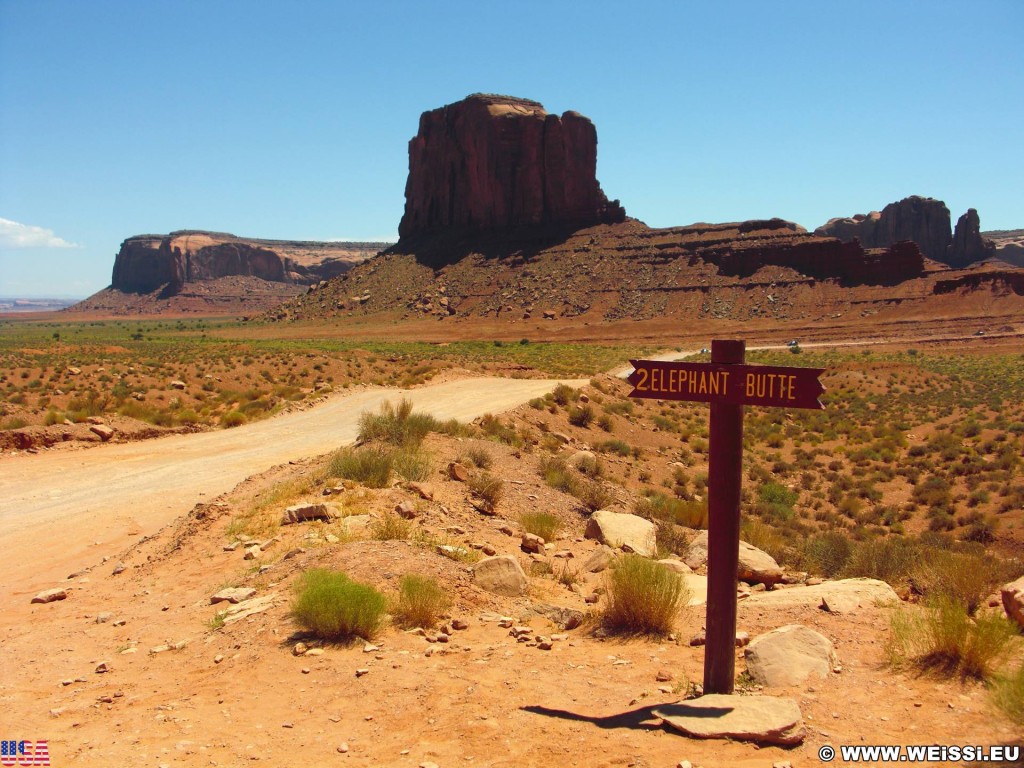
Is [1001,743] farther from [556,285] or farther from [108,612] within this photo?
[556,285]

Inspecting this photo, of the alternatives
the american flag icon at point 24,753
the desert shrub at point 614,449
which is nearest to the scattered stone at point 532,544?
the american flag icon at point 24,753

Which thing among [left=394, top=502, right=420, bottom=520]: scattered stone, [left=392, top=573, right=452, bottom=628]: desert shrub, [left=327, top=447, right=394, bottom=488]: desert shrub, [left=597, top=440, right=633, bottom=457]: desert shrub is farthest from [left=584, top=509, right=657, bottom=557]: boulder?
[left=597, top=440, right=633, bottom=457]: desert shrub

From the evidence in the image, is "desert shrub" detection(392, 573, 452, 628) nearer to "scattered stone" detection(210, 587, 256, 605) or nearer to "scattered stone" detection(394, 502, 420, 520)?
"scattered stone" detection(210, 587, 256, 605)

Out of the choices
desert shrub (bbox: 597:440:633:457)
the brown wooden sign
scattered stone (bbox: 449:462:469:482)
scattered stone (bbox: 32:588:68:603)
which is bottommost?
scattered stone (bbox: 32:588:68:603)

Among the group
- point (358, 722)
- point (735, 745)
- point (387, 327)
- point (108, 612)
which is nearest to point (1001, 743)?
point (735, 745)

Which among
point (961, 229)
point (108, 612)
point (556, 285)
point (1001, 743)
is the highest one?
point (961, 229)

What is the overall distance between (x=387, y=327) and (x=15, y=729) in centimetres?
8540

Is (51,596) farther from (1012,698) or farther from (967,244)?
(967,244)

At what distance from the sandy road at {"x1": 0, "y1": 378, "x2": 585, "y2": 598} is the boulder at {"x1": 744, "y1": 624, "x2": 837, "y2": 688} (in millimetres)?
8891

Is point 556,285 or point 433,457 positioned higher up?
point 556,285

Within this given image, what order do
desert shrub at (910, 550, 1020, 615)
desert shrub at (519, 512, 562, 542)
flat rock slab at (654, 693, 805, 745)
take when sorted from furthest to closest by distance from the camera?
desert shrub at (519, 512, 562, 542)
desert shrub at (910, 550, 1020, 615)
flat rock slab at (654, 693, 805, 745)

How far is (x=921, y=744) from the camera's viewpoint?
491 cm

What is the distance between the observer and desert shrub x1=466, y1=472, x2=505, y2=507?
1212 cm

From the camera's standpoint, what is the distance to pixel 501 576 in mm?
8719
